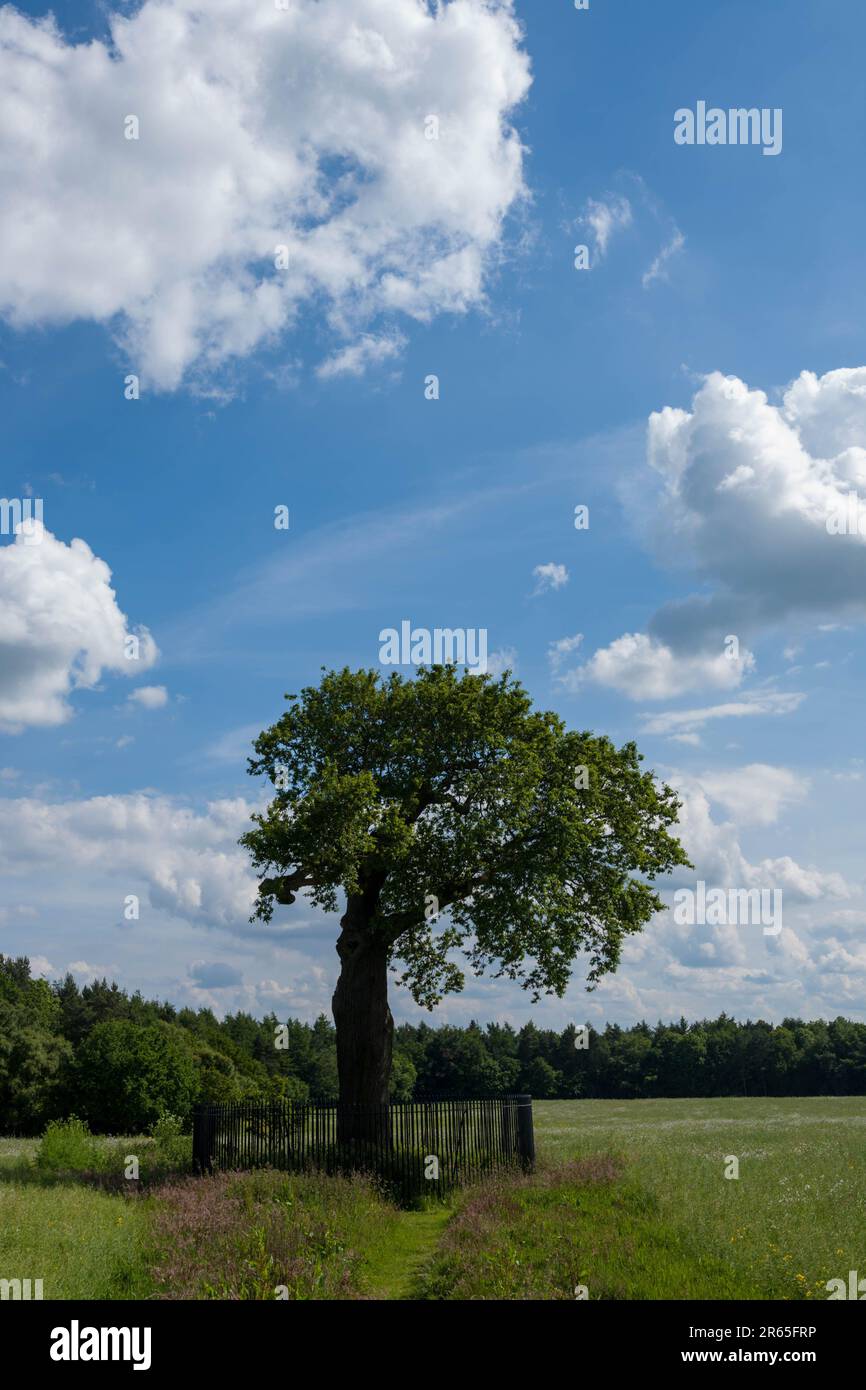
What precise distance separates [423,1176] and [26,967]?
153 metres

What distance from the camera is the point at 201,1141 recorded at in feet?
85.7

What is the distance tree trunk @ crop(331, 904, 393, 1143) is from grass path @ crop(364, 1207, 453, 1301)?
5461 mm

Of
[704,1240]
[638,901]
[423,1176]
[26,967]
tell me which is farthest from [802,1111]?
[26,967]

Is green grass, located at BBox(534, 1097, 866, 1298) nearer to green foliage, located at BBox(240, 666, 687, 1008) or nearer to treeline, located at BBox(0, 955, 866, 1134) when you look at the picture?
green foliage, located at BBox(240, 666, 687, 1008)

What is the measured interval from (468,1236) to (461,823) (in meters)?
12.9

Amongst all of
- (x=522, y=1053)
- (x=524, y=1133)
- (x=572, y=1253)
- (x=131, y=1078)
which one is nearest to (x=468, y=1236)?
(x=572, y=1253)

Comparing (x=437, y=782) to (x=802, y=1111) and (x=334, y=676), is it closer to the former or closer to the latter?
(x=334, y=676)

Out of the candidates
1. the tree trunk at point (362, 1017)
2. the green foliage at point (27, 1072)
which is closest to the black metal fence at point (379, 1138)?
the tree trunk at point (362, 1017)

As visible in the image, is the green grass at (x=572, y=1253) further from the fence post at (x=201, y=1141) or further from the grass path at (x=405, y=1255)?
the fence post at (x=201, y=1141)

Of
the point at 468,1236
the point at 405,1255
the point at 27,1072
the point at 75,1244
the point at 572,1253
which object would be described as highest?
the point at 572,1253

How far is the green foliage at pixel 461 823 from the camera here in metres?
26.4

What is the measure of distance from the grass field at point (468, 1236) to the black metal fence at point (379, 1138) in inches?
67.4

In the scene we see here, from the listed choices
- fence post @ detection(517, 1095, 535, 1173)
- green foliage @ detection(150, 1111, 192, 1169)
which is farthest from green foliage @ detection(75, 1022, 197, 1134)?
fence post @ detection(517, 1095, 535, 1173)

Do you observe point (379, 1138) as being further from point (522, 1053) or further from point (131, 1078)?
point (522, 1053)
